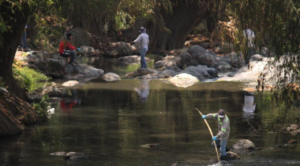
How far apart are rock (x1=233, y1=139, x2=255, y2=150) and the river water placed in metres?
0.25

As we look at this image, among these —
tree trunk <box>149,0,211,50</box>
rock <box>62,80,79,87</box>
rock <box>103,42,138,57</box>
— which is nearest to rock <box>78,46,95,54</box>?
rock <box>103,42,138,57</box>

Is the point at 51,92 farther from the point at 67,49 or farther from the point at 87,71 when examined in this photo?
the point at 87,71

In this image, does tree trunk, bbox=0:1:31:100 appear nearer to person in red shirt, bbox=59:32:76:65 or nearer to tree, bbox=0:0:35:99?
tree, bbox=0:0:35:99

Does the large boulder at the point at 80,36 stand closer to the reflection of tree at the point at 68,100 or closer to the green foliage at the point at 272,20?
Answer: the reflection of tree at the point at 68,100

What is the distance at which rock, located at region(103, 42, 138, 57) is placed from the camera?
46.8 m

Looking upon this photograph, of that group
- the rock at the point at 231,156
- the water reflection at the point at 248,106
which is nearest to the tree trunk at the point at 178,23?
the water reflection at the point at 248,106

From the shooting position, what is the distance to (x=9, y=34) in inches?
651

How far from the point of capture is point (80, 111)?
60.0 ft

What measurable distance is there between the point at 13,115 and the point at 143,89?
924 cm

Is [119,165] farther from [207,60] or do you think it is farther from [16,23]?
[207,60]

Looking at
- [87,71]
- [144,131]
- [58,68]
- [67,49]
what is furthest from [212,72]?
[144,131]

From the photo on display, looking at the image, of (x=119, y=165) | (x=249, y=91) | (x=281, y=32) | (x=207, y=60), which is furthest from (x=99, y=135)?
(x=207, y=60)

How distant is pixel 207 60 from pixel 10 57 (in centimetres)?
1847

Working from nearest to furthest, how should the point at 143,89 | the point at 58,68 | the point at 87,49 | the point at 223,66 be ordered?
1. the point at 143,89
2. the point at 58,68
3. the point at 223,66
4. the point at 87,49
